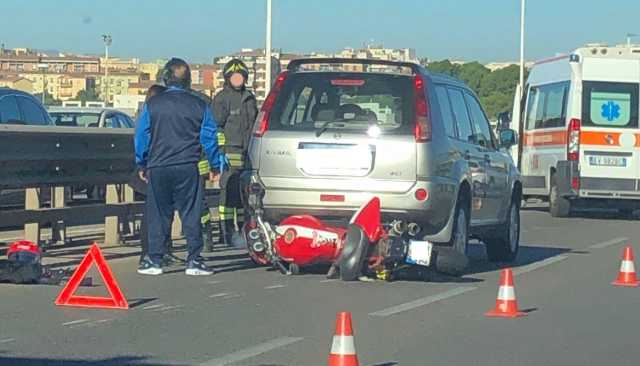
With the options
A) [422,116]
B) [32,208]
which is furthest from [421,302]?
[32,208]

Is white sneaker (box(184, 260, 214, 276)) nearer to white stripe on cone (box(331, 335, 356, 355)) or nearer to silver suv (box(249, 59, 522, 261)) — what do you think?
silver suv (box(249, 59, 522, 261))

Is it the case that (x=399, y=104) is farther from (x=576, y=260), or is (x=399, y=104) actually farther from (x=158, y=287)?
(x=576, y=260)

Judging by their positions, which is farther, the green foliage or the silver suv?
the green foliage

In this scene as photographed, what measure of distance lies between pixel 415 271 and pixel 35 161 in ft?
13.1

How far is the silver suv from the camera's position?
1166cm

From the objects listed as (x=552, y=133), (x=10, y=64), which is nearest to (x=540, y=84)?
(x=552, y=133)

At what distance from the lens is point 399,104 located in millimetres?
11859

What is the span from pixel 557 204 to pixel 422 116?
41.6 feet

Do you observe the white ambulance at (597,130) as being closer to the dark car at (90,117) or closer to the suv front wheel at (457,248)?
the dark car at (90,117)

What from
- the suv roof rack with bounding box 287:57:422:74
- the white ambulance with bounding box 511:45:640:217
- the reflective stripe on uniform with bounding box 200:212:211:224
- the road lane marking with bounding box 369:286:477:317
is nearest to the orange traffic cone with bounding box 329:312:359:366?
the road lane marking with bounding box 369:286:477:317

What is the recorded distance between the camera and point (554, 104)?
2456 cm

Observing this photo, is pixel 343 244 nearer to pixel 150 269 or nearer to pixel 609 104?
pixel 150 269

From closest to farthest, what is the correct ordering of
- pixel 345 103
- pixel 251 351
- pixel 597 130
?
pixel 251 351
pixel 345 103
pixel 597 130

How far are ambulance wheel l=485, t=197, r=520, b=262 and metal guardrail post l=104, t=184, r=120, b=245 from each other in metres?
4.05
